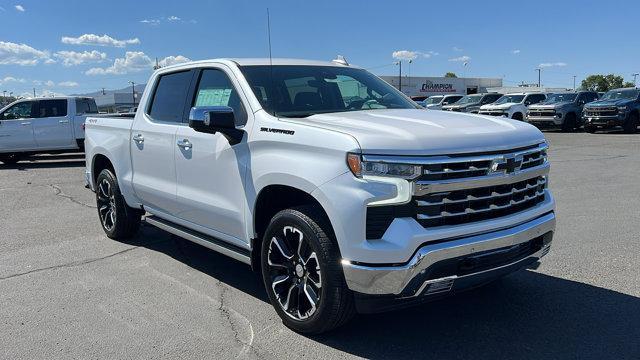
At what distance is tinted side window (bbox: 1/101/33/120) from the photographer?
53.3 ft

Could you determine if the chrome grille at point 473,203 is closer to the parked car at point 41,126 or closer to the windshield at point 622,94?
the parked car at point 41,126

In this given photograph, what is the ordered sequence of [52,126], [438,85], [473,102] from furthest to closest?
1. [438,85]
2. [473,102]
3. [52,126]

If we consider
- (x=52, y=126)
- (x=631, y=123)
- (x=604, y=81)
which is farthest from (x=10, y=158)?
(x=604, y=81)

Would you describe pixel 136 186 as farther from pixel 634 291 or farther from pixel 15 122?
pixel 15 122

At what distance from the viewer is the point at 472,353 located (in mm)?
3553

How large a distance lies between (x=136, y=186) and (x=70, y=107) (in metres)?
12.1

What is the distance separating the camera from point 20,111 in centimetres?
1636

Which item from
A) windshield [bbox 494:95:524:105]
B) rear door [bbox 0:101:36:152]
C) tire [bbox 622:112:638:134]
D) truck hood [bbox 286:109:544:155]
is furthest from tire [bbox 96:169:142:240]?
windshield [bbox 494:95:524:105]

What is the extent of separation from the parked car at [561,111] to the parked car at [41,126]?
19.3 meters

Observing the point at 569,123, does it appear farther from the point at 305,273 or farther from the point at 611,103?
the point at 305,273

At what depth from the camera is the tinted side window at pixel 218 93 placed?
14.6ft

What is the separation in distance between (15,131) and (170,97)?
509 inches

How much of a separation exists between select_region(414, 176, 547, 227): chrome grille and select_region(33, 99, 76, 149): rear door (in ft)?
50.2

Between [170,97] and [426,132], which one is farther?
[170,97]
